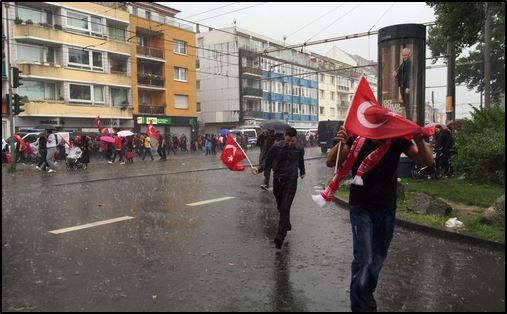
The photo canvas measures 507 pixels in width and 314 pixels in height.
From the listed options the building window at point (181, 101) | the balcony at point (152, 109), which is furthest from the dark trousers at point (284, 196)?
the building window at point (181, 101)

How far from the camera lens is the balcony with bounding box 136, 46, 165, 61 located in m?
43.7

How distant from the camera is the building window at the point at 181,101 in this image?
48.5 meters

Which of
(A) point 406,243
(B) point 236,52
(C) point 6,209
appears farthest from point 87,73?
(A) point 406,243

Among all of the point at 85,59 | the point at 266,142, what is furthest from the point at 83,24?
the point at 266,142

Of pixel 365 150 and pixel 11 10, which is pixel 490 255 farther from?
pixel 11 10

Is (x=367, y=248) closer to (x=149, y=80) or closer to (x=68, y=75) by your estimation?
(x=68, y=75)

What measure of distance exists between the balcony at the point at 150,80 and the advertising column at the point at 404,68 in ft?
114

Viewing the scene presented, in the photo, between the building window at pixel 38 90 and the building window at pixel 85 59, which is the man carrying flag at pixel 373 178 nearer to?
the building window at pixel 38 90

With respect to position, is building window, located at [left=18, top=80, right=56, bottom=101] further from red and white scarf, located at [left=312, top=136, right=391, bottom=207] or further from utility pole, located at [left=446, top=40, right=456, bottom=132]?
red and white scarf, located at [left=312, top=136, right=391, bottom=207]

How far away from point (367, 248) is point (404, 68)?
983 cm

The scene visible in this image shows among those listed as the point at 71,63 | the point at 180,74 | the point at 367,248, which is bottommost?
the point at 367,248

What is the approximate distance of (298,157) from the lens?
686cm

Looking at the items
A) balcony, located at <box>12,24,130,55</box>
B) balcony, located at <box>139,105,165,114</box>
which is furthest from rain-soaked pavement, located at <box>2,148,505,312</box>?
balcony, located at <box>139,105,165,114</box>

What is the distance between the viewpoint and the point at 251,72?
200 feet
